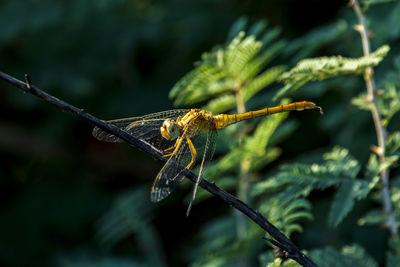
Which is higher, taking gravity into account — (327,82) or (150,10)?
(150,10)

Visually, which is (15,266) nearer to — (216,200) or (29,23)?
(216,200)

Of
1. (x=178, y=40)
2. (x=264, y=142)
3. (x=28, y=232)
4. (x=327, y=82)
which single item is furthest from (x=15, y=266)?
(x=327, y=82)

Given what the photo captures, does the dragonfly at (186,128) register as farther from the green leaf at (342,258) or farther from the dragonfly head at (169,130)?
the green leaf at (342,258)

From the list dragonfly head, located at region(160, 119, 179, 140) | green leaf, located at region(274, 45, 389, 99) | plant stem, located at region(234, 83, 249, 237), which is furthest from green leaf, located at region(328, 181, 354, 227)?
dragonfly head, located at region(160, 119, 179, 140)

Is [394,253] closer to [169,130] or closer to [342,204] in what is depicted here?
[342,204]

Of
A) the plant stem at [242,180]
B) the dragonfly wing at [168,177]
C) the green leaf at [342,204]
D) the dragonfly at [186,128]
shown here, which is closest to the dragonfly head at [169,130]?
the dragonfly at [186,128]

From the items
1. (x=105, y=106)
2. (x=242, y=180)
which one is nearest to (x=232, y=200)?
(x=242, y=180)

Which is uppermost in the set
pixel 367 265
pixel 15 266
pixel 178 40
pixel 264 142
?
pixel 178 40
